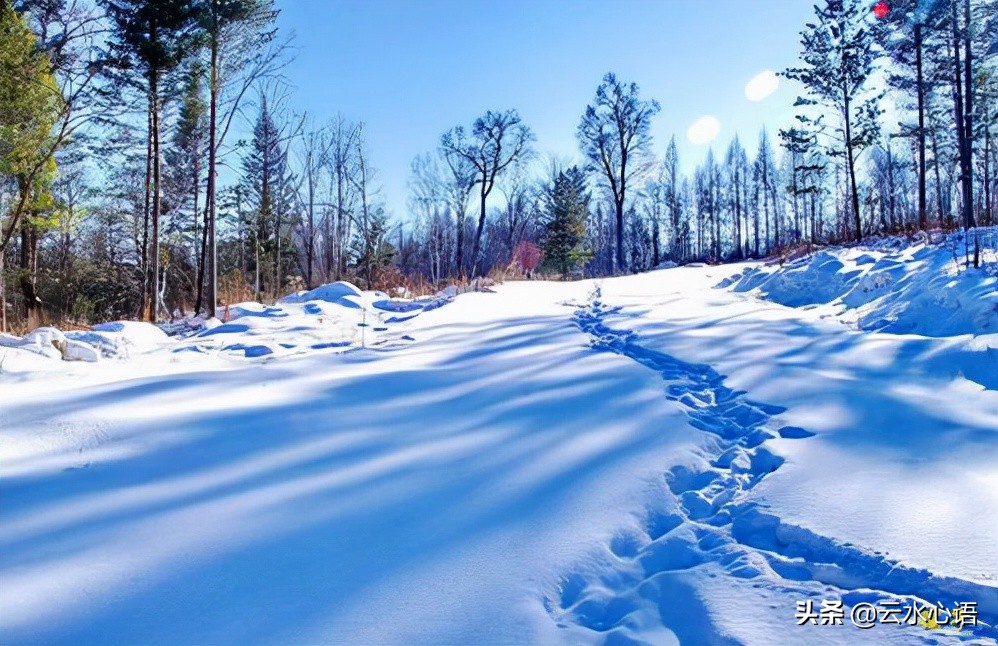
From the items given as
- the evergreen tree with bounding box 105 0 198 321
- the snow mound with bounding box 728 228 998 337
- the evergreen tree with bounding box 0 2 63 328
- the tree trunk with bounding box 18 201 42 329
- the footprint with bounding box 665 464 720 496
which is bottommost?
the footprint with bounding box 665 464 720 496

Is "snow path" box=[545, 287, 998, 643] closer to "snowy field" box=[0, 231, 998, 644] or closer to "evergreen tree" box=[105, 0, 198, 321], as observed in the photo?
"snowy field" box=[0, 231, 998, 644]

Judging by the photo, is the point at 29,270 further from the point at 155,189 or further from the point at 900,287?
the point at 900,287

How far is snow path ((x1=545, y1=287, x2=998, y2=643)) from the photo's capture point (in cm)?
119

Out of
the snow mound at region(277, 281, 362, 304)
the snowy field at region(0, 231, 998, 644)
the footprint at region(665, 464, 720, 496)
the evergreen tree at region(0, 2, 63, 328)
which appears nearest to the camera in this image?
the snowy field at region(0, 231, 998, 644)

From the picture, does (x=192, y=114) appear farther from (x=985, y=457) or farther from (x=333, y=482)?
(x=985, y=457)

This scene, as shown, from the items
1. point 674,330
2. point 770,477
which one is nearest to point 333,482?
point 770,477

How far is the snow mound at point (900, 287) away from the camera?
→ 413cm

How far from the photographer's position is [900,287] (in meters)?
5.43

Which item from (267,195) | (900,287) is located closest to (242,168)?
(267,195)

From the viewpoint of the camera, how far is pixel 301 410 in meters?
2.52

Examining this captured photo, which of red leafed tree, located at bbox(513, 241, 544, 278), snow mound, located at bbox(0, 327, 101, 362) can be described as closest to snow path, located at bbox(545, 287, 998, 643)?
snow mound, located at bbox(0, 327, 101, 362)

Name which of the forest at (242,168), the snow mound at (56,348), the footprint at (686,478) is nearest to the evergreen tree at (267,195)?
the forest at (242,168)

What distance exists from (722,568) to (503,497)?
709 millimetres

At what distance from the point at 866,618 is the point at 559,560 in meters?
0.73
